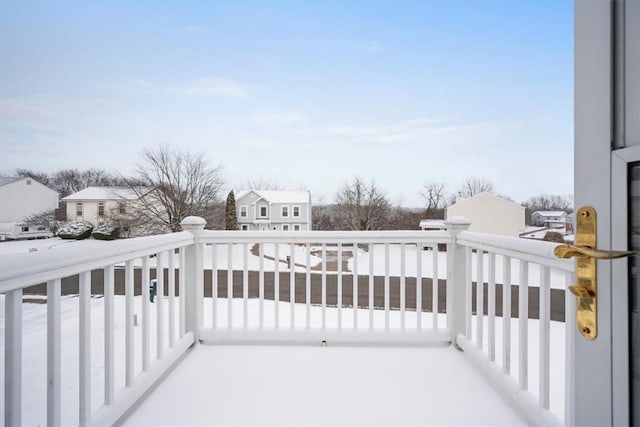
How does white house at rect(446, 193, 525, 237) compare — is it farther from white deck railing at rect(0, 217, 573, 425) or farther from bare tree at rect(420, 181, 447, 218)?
white deck railing at rect(0, 217, 573, 425)

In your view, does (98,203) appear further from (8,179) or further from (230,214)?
(230,214)

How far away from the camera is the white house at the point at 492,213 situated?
2.84 metres

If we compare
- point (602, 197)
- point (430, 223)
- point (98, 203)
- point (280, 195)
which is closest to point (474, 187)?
point (430, 223)

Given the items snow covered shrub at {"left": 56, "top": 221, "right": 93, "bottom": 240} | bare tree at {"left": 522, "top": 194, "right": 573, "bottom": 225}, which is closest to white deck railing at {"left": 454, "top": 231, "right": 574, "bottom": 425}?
bare tree at {"left": 522, "top": 194, "right": 573, "bottom": 225}

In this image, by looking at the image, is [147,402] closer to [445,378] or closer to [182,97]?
[445,378]

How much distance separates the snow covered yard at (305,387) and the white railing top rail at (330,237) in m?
0.69

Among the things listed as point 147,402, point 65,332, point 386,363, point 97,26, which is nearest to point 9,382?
point 147,402

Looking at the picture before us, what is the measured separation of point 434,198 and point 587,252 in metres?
3.78

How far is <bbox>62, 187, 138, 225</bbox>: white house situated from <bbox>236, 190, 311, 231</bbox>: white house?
3540 millimetres

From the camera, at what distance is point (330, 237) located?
2.32m

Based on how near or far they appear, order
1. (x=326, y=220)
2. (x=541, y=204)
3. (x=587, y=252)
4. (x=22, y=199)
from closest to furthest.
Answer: (x=587, y=252) → (x=541, y=204) → (x=22, y=199) → (x=326, y=220)

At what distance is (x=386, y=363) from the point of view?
202 centimetres

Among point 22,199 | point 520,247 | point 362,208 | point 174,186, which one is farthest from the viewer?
point 174,186

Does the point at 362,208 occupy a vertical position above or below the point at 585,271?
above
